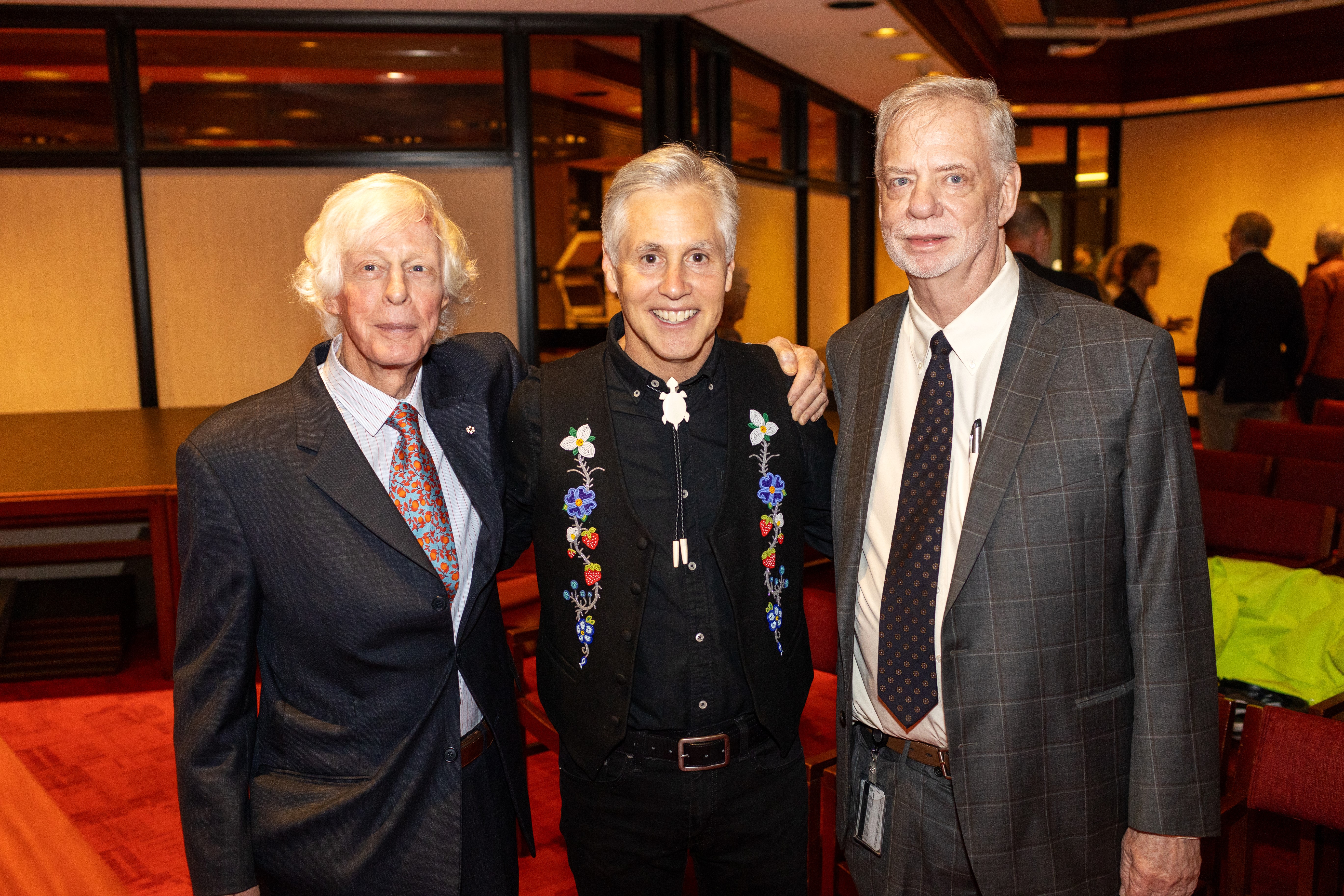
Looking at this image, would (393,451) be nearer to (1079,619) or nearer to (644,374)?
(644,374)

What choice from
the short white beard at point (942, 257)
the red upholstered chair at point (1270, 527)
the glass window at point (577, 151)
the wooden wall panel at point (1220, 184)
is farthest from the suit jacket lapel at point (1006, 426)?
the wooden wall panel at point (1220, 184)

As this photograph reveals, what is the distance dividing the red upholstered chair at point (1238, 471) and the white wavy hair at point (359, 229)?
10.9 ft

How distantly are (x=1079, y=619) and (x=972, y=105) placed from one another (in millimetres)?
843

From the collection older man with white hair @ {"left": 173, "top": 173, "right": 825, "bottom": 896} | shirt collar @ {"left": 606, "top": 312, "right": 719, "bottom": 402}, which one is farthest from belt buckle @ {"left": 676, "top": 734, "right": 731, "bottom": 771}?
shirt collar @ {"left": 606, "top": 312, "right": 719, "bottom": 402}

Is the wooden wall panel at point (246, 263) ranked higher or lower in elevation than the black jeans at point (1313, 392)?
higher

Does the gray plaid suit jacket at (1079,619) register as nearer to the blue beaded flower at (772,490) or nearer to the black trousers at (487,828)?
the blue beaded flower at (772,490)

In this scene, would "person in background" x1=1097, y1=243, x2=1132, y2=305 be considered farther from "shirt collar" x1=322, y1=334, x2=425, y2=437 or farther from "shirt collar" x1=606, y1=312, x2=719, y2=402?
"shirt collar" x1=322, y1=334, x2=425, y2=437

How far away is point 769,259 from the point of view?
6832 millimetres

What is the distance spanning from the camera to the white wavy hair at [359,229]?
5.42ft

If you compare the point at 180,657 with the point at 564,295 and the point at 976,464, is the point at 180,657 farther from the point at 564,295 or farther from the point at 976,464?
the point at 564,295

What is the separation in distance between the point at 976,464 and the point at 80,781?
3419 millimetres

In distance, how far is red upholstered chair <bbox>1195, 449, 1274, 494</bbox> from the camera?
3939 millimetres

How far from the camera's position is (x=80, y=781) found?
3.47 metres

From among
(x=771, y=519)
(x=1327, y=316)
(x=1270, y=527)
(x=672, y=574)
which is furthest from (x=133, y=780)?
(x=1327, y=316)
